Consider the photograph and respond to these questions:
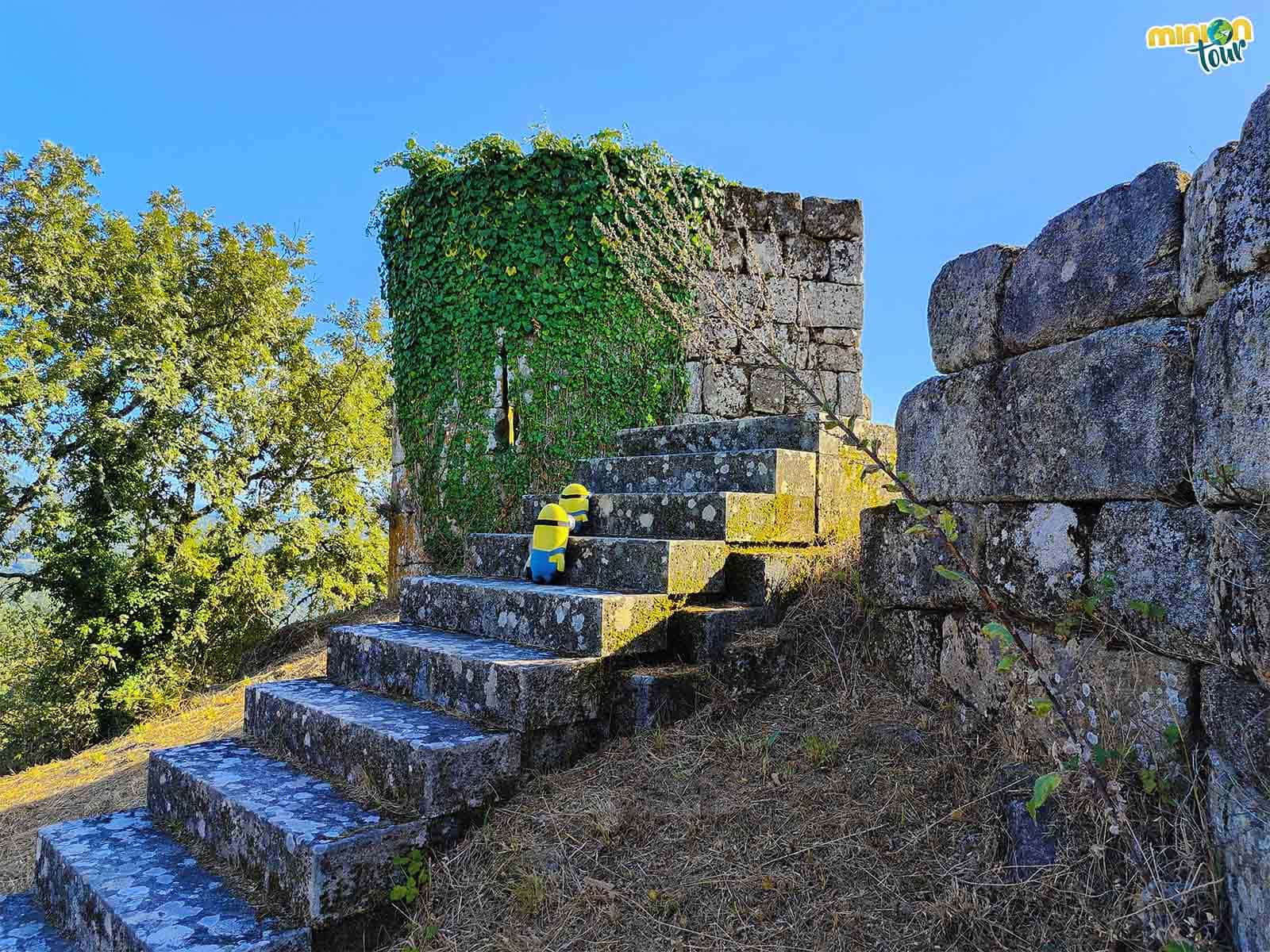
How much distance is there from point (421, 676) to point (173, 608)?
10273 millimetres

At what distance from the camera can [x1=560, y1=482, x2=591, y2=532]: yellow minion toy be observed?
4629 mm

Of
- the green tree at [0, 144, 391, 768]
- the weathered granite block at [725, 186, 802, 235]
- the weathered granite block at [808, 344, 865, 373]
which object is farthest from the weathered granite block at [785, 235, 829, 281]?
the green tree at [0, 144, 391, 768]

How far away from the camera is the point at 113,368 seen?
36.4 feet

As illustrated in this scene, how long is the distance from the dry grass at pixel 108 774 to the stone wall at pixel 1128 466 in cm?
548

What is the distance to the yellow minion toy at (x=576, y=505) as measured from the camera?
15.2 ft

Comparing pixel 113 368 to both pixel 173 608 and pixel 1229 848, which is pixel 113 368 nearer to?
pixel 173 608

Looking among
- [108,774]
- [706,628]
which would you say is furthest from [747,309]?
[108,774]

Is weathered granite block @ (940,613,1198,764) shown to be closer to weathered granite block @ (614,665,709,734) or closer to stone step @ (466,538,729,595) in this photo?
weathered granite block @ (614,665,709,734)

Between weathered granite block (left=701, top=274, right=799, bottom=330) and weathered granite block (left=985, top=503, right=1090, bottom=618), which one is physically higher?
weathered granite block (left=701, top=274, right=799, bottom=330)

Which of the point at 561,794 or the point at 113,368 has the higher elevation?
the point at 113,368

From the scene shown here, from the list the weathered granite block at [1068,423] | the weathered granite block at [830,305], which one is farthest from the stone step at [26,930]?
the weathered granite block at [830,305]

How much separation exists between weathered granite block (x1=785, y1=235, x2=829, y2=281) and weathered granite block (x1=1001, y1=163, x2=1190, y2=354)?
524 centimetres

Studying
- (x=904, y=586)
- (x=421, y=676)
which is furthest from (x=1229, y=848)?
(x=421, y=676)

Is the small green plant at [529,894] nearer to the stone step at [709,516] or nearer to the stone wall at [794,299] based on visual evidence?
the stone step at [709,516]
